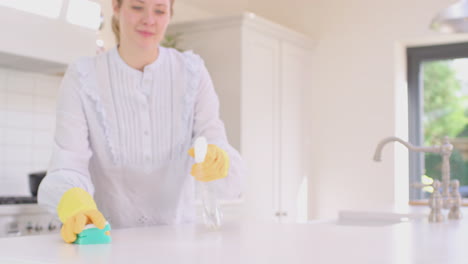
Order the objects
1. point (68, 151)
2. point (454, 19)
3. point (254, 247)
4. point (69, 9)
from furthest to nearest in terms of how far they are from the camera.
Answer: point (69, 9) < point (454, 19) < point (68, 151) < point (254, 247)

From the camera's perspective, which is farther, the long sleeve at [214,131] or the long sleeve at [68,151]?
the long sleeve at [214,131]

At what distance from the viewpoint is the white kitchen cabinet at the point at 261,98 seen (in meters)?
4.37

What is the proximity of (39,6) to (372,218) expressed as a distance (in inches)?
75.4

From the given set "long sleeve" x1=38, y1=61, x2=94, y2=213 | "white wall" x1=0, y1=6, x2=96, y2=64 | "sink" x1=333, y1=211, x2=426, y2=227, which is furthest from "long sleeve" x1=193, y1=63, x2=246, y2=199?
"white wall" x1=0, y1=6, x2=96, y2=64

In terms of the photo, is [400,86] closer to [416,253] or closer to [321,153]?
[321,153]

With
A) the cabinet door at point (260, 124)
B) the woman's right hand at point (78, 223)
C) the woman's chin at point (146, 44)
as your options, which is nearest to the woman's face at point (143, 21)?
the woman's chin at point (146, 44)

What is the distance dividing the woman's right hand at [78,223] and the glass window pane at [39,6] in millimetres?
1997

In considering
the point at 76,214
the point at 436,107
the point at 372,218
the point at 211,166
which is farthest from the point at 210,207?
the point at 436,107

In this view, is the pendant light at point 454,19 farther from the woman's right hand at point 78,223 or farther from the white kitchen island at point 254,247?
the woman's right hand at point 78,223

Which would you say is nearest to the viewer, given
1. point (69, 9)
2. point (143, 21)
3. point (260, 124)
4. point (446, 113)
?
point (143, 21)

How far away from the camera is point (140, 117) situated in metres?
1.94

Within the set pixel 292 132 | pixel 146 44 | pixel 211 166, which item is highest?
pixel 146 44

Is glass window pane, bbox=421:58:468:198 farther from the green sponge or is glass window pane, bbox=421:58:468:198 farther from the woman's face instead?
the green sponge

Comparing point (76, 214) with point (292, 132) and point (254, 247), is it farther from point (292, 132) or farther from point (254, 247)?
point (292, 132)
